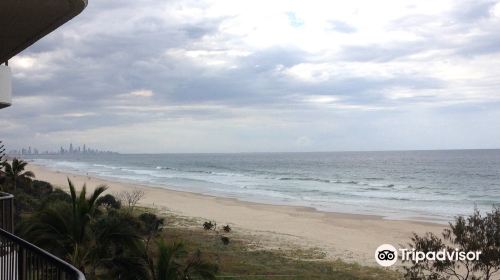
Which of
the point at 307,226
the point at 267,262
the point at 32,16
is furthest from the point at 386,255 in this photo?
the point at 32,16

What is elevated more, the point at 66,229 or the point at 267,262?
the point at 66,229

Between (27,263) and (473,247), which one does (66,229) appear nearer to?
(27,263)

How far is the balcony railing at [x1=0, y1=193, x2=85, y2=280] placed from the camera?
3.86 meters

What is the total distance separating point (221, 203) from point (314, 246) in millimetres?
21857

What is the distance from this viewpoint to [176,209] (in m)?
42.9

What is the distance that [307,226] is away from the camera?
34219 mm

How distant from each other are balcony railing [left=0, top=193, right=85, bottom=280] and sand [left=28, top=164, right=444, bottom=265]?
A: 1976 cm

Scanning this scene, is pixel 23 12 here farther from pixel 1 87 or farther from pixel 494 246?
pixel 494 246

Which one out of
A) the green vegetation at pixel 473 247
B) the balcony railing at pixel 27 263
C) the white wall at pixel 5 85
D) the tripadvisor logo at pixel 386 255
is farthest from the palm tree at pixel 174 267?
the tripadvisor logo at pixel 386 255

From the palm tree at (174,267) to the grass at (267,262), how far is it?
6.39 m

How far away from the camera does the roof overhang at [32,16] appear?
5.19 metres

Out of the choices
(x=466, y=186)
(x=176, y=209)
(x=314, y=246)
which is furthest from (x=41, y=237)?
(x=466, y=186)

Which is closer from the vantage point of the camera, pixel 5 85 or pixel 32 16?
pixel 32 16

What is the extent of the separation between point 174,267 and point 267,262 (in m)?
11.0
